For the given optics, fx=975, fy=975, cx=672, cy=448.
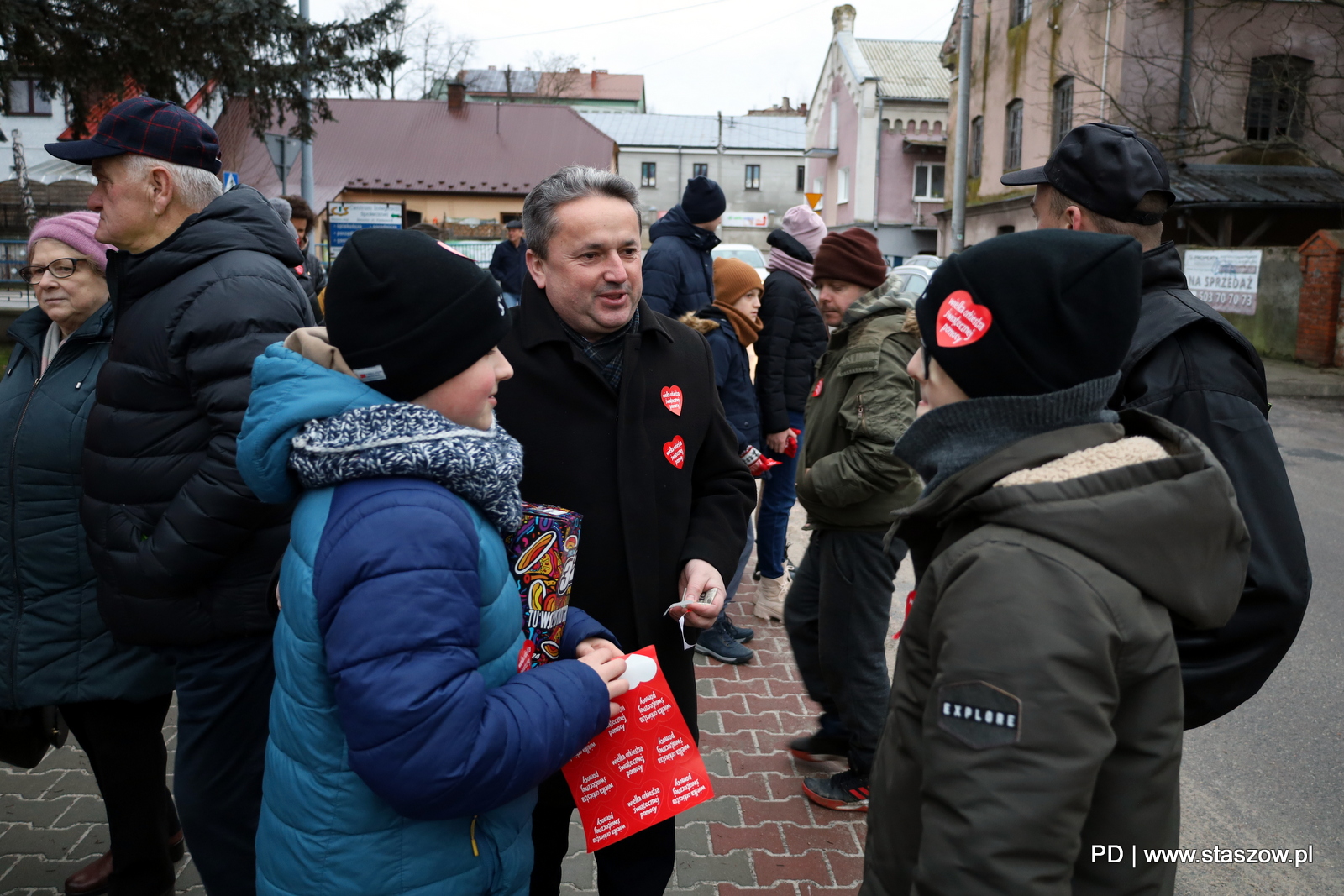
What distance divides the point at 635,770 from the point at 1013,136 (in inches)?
1095

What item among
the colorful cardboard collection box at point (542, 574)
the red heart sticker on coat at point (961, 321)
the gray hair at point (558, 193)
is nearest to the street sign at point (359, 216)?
the gray hair at point (558, 193)

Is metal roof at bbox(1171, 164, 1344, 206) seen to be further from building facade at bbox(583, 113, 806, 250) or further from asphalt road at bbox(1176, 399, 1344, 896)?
building facade at bbox(583, 113, 806, 250)

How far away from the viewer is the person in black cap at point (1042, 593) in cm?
133

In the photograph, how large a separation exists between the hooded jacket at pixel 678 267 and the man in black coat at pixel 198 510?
10.2 ft

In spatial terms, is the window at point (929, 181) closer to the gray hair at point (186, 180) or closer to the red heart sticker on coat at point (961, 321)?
the gray hair at point (186, 180)

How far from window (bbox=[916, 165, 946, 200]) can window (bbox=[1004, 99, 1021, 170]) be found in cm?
1453

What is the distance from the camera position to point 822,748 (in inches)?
161

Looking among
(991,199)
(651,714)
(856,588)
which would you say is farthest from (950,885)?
(991,199)

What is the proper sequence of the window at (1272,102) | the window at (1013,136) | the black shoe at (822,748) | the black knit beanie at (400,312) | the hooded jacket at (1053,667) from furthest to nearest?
the window at (1013,136)
the window at (1272,102)
the black shoe at (822,748)
the black knit beanie at (400,312)
the hooded jacket at (1053,667)

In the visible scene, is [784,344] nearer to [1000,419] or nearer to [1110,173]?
[1110,173]

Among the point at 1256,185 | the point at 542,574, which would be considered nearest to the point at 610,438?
the point at 542,574

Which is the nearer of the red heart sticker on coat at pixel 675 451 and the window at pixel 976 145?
the red heart sticker on coat at pixel 675 451

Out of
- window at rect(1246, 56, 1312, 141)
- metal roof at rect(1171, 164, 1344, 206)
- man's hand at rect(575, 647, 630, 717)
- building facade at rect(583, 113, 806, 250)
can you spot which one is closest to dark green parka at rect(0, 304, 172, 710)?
man's hand at rect(575, 647, 630, 717)

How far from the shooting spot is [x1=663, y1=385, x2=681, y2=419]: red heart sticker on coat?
2.64 m
